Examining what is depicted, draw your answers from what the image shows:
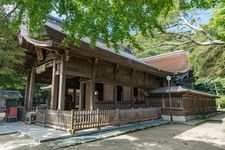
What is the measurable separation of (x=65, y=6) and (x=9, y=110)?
10.9m

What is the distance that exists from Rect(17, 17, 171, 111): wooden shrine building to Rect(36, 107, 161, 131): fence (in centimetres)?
68

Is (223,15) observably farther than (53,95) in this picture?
No

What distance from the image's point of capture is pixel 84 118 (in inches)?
390

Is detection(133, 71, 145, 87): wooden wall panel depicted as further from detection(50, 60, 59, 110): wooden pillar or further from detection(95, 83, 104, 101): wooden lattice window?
detection(50, 60, 59, 110): wooden pillar

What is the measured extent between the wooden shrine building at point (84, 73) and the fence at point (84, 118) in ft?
2.22

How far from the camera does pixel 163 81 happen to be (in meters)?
21.0

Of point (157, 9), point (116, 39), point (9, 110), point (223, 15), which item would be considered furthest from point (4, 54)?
point (223, 15)

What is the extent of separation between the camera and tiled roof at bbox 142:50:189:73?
76.0 feet

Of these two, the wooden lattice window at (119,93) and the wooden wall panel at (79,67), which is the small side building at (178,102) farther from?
the wooden wall panel at (79,67)

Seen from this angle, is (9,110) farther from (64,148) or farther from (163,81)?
(163,81)

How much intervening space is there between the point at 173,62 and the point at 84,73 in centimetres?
1732

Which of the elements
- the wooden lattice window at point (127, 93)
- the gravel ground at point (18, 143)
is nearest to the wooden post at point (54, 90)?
the gravel ground at point (18, 143)

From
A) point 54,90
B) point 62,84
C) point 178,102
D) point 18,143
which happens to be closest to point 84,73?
point 62,84

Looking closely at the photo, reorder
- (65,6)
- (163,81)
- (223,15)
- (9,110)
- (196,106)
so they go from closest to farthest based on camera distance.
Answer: (65,6) → (223,15) → (9,110) → (196,106) → (163,81)
